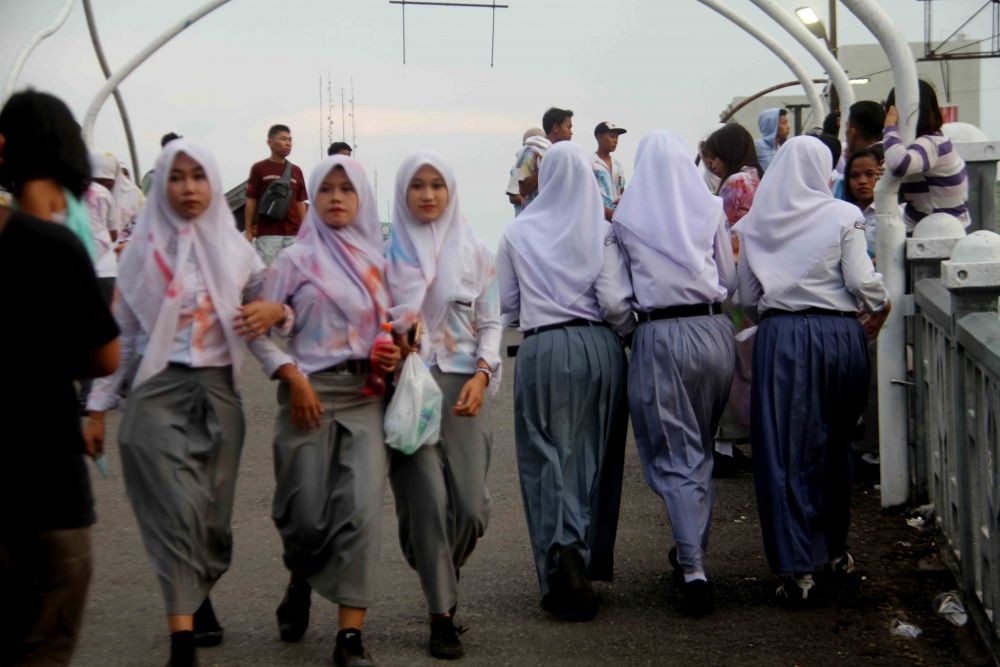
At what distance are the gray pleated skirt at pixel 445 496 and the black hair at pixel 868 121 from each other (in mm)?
4802

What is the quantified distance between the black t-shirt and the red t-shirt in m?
10.7

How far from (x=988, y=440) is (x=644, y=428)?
4.91 ft

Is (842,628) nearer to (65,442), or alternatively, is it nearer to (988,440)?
(988,440)

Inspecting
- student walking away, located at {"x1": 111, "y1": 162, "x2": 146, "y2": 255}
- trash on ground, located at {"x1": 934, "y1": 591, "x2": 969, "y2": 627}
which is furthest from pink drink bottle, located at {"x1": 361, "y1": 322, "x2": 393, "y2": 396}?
student walking away, located at {"x1": 111, "y1": 162, "x2": 146, "y2": 255}

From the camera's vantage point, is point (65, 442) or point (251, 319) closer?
point (65, 442)

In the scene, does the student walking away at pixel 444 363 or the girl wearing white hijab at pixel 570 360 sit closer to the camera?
the student walking away at pixel 444 363

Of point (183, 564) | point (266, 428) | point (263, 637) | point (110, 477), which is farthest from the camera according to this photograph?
point (266, 428)

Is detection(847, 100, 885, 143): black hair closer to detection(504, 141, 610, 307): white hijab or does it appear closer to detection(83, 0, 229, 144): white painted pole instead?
detection(504, 141, 610, 307): white hijab

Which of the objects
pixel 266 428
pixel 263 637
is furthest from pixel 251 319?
pixel 266 428

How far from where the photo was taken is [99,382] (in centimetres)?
541

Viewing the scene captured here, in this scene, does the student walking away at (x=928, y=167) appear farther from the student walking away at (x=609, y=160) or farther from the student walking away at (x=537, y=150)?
the student walking away at (x=609, y=160)

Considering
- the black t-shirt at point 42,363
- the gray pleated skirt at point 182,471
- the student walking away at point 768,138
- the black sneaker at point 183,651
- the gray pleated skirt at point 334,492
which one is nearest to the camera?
the black t-shirt at point 42,363

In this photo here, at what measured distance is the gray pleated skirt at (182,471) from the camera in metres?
5.30

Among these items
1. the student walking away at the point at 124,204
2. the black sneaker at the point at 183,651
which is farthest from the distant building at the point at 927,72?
the black sneaker at the point at 183,651
